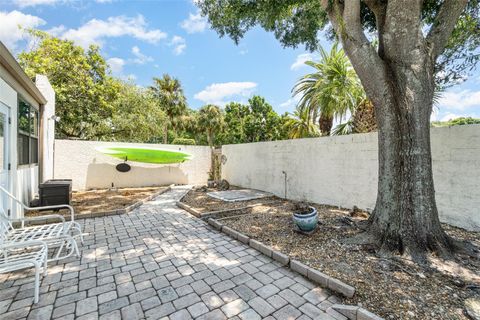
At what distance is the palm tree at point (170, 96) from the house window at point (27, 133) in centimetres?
1514

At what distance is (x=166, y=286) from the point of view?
2463mm

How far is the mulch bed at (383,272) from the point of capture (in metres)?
2.02

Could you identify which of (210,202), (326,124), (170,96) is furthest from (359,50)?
(170,96)

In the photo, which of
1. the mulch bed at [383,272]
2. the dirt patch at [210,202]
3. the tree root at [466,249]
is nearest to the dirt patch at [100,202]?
the dirt patch at [210,202]

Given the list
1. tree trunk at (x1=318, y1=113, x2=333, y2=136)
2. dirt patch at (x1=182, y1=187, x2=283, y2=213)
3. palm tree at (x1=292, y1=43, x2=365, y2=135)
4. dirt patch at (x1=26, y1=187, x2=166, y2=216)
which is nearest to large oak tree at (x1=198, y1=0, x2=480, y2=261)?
dirt patch at (x1=182, y1=187, x2=283, y2=213)

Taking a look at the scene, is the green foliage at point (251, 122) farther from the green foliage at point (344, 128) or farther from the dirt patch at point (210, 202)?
the dirt patch at point (210, 202)

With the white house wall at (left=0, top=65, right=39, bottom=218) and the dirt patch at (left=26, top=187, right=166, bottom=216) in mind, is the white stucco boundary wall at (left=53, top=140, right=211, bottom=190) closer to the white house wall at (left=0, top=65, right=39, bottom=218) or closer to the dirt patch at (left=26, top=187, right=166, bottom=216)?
the dirt patch at (left=26, top=187, right=166, bottom=216)

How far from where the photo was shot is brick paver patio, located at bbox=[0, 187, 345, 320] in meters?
2.05

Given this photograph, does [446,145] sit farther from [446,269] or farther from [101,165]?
[101,165]

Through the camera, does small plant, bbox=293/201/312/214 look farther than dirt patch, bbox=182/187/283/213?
No

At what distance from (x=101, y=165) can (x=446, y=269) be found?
34.2 ft

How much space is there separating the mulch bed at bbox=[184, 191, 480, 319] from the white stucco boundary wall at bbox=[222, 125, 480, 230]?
2.12ft

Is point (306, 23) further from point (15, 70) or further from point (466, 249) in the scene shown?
point (15, 70)

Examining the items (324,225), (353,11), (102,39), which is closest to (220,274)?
(324,225)
